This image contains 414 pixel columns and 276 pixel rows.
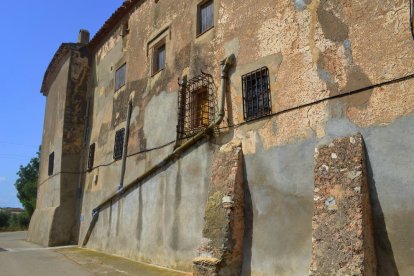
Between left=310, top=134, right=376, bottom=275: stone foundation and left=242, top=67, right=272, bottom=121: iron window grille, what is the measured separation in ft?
6.29

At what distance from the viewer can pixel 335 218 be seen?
18.7ft

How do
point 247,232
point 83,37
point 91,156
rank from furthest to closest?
point 83,37 → point 91,156 → point 247,232

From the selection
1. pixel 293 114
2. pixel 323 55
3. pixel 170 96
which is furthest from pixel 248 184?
pixel 170 96

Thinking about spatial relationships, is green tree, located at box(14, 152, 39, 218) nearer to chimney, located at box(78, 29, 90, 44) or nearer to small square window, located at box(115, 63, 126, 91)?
chimney, located at box(78, 29, 90, 44)

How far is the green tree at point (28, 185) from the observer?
3685cm

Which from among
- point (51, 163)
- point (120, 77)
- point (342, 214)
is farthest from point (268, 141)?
point (51, 163)

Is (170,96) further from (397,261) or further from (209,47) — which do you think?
(397,261)

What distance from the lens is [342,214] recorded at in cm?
566

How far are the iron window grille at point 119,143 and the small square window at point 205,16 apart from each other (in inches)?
202

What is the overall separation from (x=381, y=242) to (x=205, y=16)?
7.27 metres

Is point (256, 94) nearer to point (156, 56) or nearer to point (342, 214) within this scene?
point (342, 214)

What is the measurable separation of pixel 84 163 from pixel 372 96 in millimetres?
14103

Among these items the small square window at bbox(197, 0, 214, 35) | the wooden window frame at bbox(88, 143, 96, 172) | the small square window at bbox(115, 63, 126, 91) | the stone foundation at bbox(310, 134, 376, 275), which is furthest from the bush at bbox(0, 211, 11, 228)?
the stone foundation at bbox(310, 134, 376, 275)

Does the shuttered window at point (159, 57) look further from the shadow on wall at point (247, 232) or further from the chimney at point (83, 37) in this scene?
the chimney at point (83, 37)
